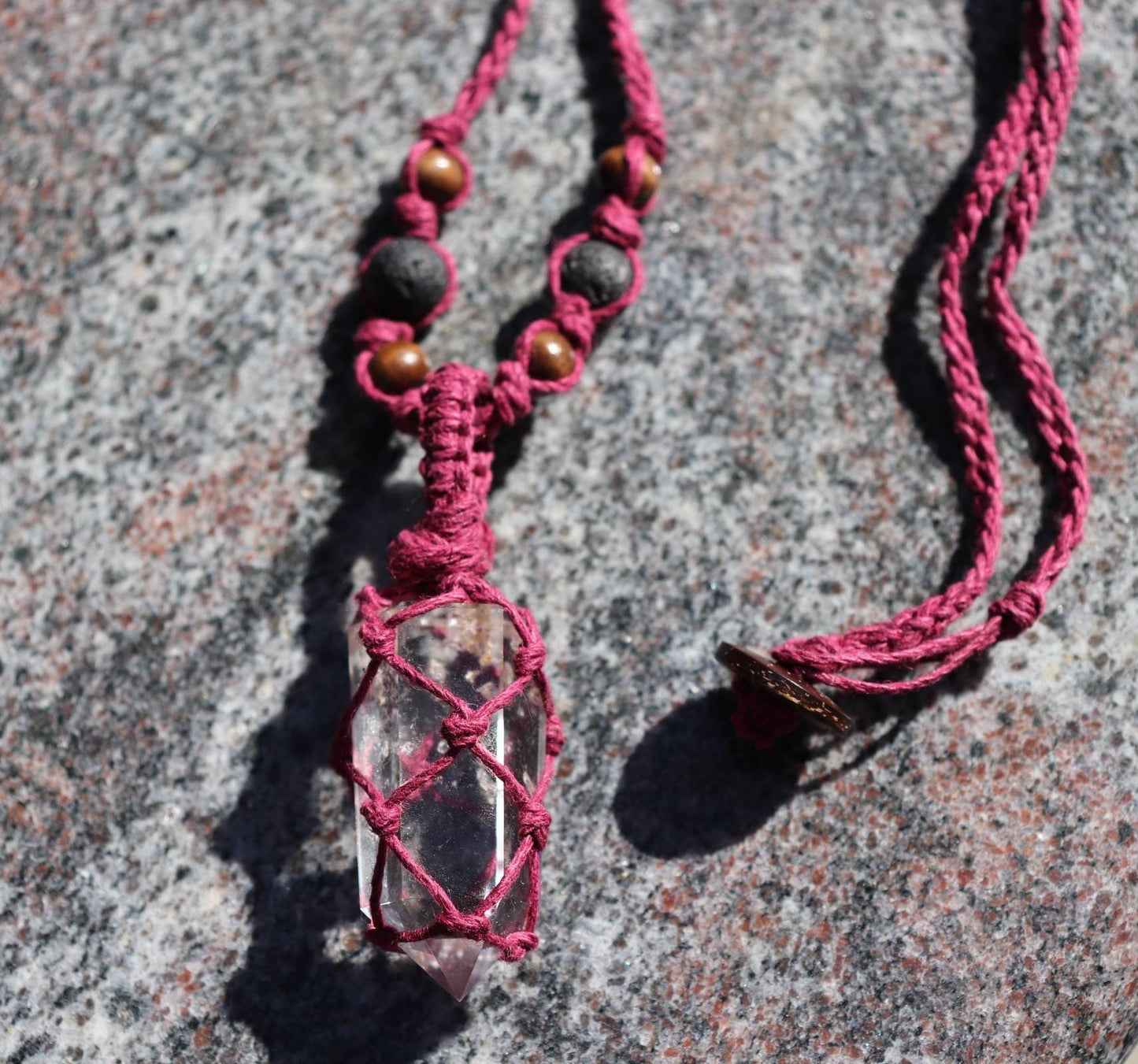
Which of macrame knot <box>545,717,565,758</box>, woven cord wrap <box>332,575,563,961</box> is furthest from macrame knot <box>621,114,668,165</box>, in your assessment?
macrame knot <box>545,717,565,758</box>

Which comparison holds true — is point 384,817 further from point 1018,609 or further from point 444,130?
point 444,130

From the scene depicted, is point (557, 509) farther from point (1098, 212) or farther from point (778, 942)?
point (1098, 212)

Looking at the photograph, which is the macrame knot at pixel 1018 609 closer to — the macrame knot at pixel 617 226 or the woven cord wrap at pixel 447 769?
the woven cord wrap at pixel 447 769

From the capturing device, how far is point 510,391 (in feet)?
4.20

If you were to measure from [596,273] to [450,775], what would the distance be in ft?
2.10

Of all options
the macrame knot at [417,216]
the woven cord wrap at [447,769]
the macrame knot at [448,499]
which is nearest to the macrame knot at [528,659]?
the woven cord wrap at [447,769]

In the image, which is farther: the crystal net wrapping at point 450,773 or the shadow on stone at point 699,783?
the shadow on stone at point 699,783

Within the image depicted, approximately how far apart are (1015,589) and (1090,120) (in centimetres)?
72

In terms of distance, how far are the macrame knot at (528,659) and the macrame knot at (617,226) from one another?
1.81 ft

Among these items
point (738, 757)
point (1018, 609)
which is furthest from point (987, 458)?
point (738, 757)

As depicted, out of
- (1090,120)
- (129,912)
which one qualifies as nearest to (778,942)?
(129,912)

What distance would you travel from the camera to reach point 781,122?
1.52 m

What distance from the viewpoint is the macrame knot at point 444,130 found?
146 centimetres

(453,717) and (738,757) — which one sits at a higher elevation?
(453,717)
